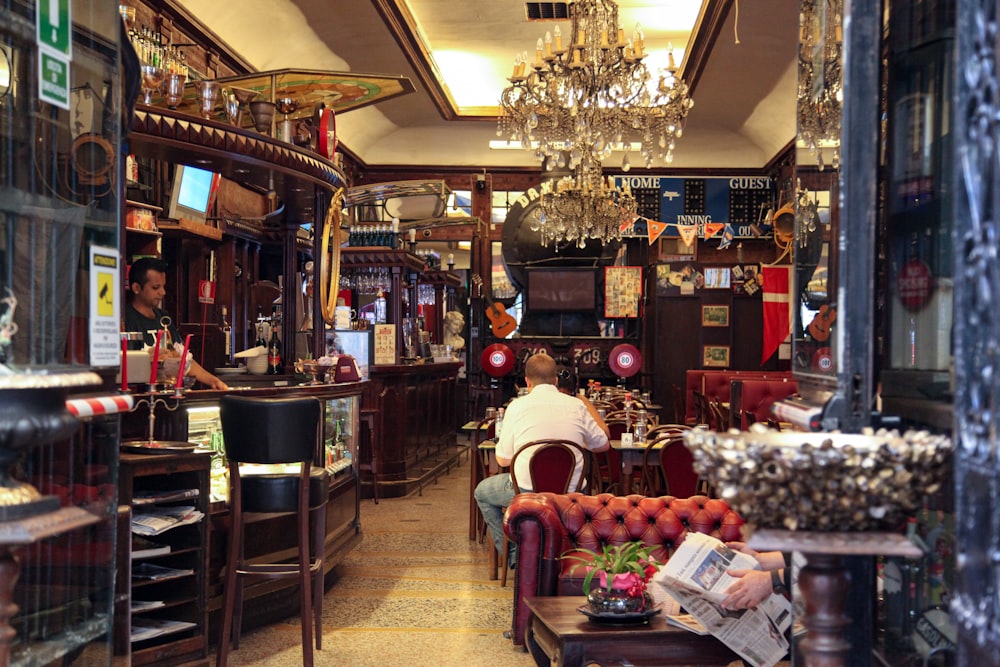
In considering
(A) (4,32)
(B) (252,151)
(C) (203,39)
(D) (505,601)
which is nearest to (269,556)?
(D) (505,601)

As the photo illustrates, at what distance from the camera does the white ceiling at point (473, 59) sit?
10008 mm

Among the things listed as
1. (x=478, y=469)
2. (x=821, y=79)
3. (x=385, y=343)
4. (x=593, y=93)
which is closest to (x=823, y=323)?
(x=821, y=79)

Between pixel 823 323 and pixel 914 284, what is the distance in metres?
0.22

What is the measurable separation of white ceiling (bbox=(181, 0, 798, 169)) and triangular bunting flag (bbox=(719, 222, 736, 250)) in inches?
41.0

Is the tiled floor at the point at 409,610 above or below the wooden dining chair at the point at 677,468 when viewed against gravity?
below

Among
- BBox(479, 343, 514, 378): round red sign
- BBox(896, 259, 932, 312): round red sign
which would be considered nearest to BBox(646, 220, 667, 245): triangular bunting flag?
BBox(479, 343, 514, 378): round red sign

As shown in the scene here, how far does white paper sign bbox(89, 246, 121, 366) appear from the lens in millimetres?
2584

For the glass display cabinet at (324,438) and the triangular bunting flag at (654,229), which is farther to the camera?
the triangular bunting flag at (654,229)

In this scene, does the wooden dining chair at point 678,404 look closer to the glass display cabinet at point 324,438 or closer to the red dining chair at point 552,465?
the glass display cabinet at point 324,438

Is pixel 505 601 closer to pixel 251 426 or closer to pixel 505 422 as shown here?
pixel 505 422

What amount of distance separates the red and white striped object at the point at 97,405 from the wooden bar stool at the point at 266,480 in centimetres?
210

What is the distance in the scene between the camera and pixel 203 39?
29.8ft

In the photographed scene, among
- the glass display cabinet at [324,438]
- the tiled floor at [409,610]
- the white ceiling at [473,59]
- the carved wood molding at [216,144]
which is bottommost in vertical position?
the tiled floor at [409,610]

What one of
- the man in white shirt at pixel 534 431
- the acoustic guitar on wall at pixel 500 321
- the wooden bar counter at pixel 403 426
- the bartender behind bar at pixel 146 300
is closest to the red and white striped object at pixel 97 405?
the bartender behind bar at pixel 146 300
